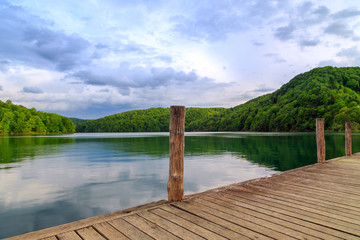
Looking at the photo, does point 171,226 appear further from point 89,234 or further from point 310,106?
point 310,106

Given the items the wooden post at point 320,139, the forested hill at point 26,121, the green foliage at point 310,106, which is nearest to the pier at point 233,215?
the wooden post at point 320,139

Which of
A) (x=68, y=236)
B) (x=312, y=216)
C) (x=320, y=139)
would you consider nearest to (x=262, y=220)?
(x=312, y=216)

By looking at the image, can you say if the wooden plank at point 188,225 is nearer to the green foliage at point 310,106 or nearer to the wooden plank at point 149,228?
the wooden plank at point 149,228

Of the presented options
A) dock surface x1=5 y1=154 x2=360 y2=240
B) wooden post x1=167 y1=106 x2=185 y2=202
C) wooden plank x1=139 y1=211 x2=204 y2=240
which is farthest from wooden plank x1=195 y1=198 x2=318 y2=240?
wooden plank x1=139 y1=211 x2=204 y2=240

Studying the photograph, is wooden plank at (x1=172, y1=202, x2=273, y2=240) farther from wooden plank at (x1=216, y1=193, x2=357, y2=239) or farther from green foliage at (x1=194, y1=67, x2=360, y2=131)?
green foliage at (x1=194, y1=67, x2=360, y2=131)

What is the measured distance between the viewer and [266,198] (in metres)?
4.46

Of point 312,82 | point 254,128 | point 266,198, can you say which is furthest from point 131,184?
point 312,82

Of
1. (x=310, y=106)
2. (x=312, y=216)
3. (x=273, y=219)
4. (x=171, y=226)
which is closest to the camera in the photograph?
(x=171, y=226)

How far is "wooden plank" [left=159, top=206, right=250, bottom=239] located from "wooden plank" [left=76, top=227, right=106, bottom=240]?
1.21 metres

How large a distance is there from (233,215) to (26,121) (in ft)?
361

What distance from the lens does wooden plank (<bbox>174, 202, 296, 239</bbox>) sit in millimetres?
2832

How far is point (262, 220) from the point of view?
3.33 m

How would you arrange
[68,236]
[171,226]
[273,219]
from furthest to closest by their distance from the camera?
1. [273,219]
2. [171,226]
3. [68,236]

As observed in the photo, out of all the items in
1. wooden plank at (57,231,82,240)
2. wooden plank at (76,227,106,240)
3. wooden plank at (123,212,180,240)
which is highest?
wooden plank at (57,231,82,240)
